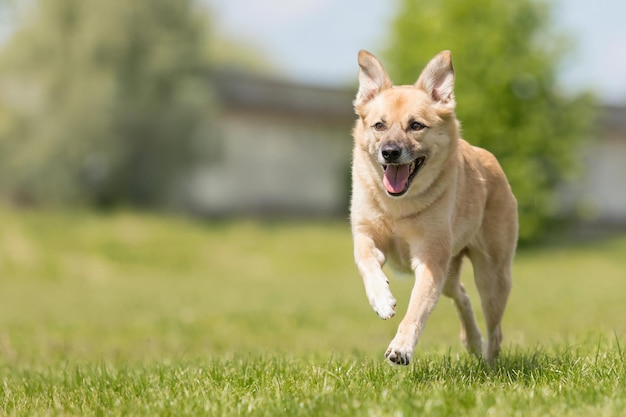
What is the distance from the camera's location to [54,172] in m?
25.7

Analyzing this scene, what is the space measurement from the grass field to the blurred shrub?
6.68 ft

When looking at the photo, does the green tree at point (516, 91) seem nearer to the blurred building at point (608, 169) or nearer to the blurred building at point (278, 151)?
the blurred building at point (278, 151)

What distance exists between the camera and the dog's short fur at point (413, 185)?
520 centimetres

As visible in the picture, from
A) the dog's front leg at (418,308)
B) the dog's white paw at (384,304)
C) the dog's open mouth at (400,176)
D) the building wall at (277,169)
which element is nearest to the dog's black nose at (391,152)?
the dog's open mouth at (400,176)

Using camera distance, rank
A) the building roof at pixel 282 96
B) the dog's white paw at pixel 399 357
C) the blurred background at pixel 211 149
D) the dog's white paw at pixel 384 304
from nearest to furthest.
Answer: the dog's white paw at pixel 399 357 → the dog's white paw at pixel 384 304 → the blurred background at pixel 211 149 → the building roof at pixel 282 96

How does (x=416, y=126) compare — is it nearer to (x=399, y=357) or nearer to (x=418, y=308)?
(x=418, y=308)

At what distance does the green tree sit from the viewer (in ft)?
82.5

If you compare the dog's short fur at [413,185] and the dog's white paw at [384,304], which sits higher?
the dog's short fur at [413,185]

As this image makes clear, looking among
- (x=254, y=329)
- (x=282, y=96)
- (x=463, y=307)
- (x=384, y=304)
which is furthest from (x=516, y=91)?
(x=384, y=304)

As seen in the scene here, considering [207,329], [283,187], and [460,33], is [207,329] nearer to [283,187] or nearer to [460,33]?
[460,33]

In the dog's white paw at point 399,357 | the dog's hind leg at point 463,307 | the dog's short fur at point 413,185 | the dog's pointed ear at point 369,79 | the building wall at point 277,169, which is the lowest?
the building wall at point 277,169

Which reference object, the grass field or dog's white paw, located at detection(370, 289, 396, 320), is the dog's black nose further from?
the grass field

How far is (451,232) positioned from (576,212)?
24.0 m

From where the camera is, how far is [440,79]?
553 centimetres
